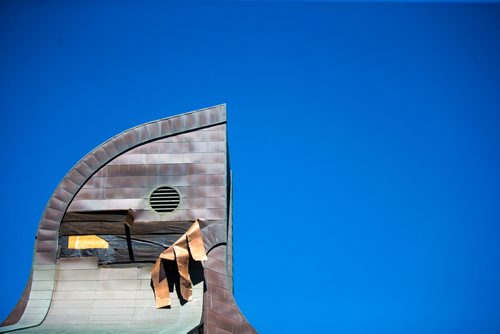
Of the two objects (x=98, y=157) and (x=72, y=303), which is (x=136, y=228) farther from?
(x=72, y=303)

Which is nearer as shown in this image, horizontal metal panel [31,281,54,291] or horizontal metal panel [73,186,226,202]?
horizontal metal panel [31,281,54,291]

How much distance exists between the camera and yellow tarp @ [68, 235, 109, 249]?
3009 cm

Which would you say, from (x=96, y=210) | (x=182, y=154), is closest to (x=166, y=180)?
(x=182, y=154)

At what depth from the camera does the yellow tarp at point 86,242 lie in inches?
1185

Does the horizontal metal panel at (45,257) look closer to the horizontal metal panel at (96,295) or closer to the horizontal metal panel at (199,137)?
the horizontal metal panel at (96,295)

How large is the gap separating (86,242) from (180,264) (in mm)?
4607

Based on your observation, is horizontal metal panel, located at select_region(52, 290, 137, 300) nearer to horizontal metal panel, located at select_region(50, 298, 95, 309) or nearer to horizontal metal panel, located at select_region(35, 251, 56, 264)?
horizontal metal panel, located at select_region(50, 298, 95, 309)

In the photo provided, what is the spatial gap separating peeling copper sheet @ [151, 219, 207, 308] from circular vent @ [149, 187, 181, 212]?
222cm

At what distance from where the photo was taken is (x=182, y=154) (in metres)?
31.3

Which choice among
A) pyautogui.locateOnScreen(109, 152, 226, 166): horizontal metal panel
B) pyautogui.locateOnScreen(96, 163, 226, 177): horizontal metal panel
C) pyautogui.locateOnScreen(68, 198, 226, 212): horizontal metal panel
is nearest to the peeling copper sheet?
pyautogui.locateOnScreen(68, 198, 226, 212): horizontal metal panel

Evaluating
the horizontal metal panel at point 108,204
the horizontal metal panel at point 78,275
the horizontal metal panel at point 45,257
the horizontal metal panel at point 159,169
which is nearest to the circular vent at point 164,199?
the horizontal metal panel at point 108,204

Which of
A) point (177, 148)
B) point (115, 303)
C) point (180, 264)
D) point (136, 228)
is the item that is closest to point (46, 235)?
point (136, 228)

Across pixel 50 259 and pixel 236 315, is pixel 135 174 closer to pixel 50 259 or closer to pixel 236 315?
pixel 50 259

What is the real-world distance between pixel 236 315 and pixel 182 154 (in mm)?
7480
